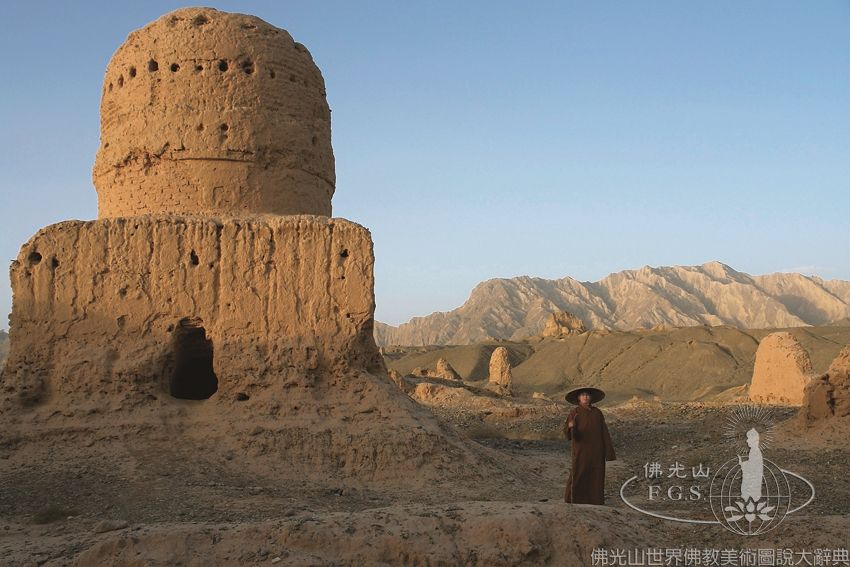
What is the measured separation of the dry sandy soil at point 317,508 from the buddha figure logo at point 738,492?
0.20 metres

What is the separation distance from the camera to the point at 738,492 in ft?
30.3

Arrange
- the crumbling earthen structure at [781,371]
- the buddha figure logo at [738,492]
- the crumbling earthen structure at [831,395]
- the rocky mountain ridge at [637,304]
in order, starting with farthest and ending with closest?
the rocky mountain ridge at [637,304] → the crumbling earthen structure at [781,371] → the crumbling earthen structure at [831,395] → the buddha figure logo at [738,492]

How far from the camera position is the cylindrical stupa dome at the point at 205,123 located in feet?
37.2

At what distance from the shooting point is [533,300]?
363ft

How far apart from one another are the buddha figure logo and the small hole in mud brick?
231 inches

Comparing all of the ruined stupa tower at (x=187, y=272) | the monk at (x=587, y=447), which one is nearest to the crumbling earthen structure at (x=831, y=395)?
the monk at (x=587, y=447)

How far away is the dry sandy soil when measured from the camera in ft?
19.9

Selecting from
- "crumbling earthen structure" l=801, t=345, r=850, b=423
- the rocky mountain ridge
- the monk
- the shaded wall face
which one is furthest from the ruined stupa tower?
the rocky mountain ridge

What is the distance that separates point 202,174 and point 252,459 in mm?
4040

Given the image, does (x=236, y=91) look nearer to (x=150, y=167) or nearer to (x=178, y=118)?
(x=178, y=118)

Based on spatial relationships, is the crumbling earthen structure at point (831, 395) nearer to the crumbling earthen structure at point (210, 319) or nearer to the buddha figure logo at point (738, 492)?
the buddha figure logo at point (738, 492)

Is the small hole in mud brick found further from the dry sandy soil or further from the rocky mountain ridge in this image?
the rocky mountain ridge

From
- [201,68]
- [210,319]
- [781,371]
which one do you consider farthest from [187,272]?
[781,371]

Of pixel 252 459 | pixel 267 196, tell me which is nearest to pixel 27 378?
pixel 252 459
